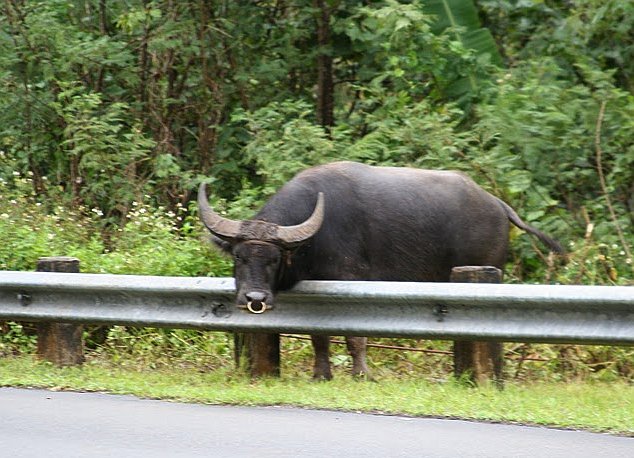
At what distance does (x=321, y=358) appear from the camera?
8.42 metres

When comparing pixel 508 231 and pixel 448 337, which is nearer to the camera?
pixel 448 337

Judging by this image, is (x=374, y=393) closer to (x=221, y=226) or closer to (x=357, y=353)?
(x=357, y=353)

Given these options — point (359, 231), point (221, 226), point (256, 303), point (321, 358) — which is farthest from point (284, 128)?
point (256, 303)

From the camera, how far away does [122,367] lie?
8562 millimetres

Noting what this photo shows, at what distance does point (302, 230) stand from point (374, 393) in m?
1.54

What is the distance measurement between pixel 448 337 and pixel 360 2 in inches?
330

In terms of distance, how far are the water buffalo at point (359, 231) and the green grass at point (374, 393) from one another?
0.65 metres

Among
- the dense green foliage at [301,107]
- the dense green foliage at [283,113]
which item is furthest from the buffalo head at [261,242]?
the dense green foliage at [301,107]

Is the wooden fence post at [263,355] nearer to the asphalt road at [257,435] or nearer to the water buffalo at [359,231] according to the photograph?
the water buffalo at [359,231]

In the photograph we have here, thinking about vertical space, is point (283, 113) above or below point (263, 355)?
above

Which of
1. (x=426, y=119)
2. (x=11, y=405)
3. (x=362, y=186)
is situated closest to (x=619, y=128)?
(x=426, y=119)

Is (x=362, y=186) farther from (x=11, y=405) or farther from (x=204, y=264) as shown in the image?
(x=11, y=405)

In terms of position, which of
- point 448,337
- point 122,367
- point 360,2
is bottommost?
point 122,367

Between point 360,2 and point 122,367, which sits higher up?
point 360,2
